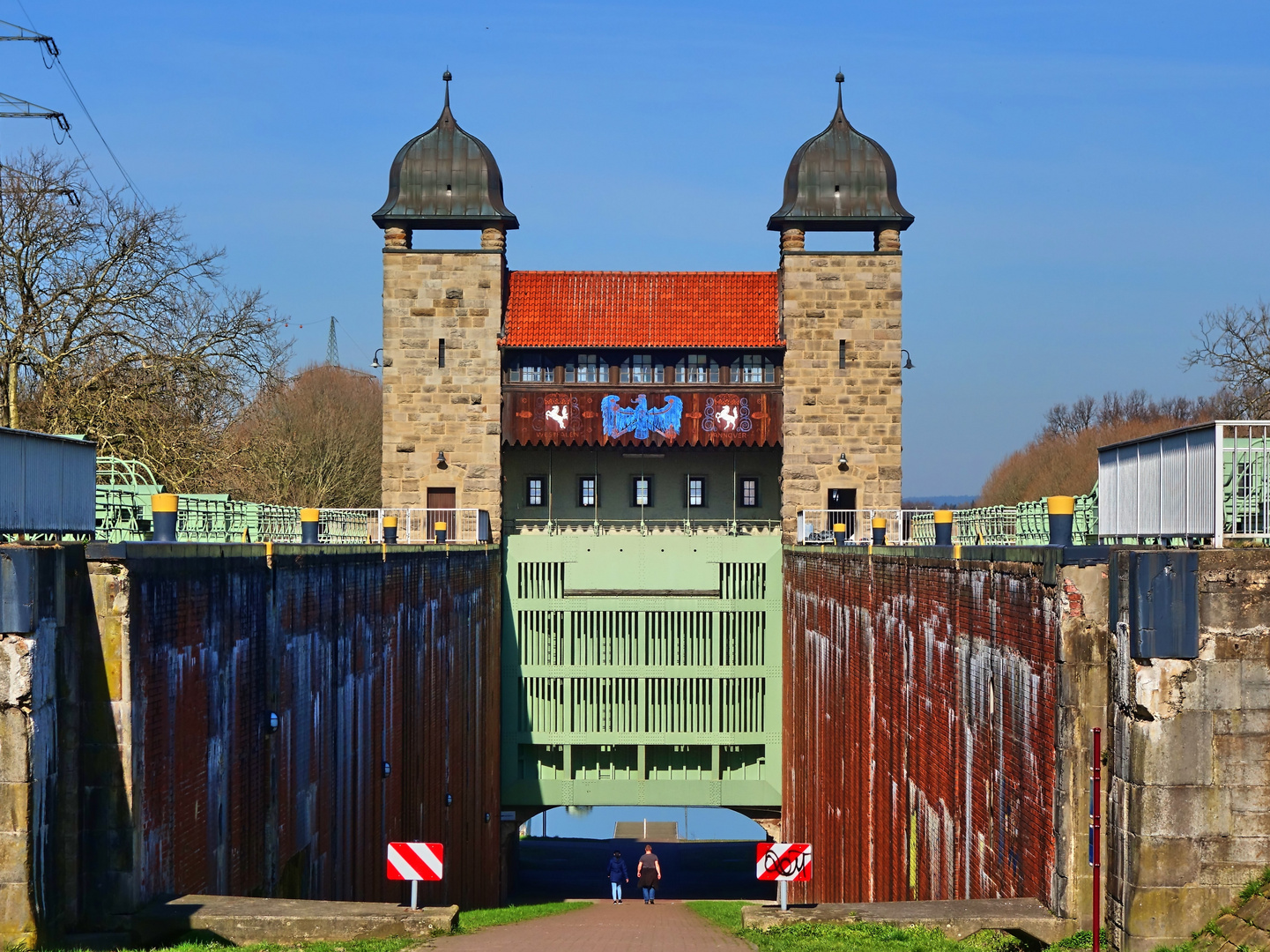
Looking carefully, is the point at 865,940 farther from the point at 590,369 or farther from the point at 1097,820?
the point at 590,369

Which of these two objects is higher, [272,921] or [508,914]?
[272,921]

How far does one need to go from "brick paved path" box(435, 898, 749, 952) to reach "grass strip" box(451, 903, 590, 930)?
35 centimetres

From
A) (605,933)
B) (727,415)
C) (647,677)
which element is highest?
(727,415)

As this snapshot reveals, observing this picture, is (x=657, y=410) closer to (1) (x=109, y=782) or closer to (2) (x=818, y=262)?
(2) (x=818, y=262)

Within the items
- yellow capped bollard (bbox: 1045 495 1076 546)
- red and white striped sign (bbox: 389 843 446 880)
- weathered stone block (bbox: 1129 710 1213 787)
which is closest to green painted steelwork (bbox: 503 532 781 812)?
red and white striped sign (bbox: 389 843 446 880)

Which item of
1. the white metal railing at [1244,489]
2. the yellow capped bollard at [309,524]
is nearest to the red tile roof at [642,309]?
the yellow capped bollard at [309,524]

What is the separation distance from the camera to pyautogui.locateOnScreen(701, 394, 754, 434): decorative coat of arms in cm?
3641

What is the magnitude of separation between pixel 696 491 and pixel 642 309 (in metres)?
5.03

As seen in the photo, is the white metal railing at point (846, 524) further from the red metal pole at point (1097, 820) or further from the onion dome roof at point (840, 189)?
the red metal pole at point (1097, 820)

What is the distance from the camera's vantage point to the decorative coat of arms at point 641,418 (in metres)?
36.1

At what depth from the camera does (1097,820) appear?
11242mm

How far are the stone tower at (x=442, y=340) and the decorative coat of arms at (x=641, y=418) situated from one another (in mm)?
2767

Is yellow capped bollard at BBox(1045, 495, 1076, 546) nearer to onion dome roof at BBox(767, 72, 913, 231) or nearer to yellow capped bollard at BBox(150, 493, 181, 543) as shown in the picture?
yellow capped bollard at BBox(150, 493, 181, 543)

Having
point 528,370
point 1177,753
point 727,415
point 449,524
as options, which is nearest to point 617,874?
point 449,524
